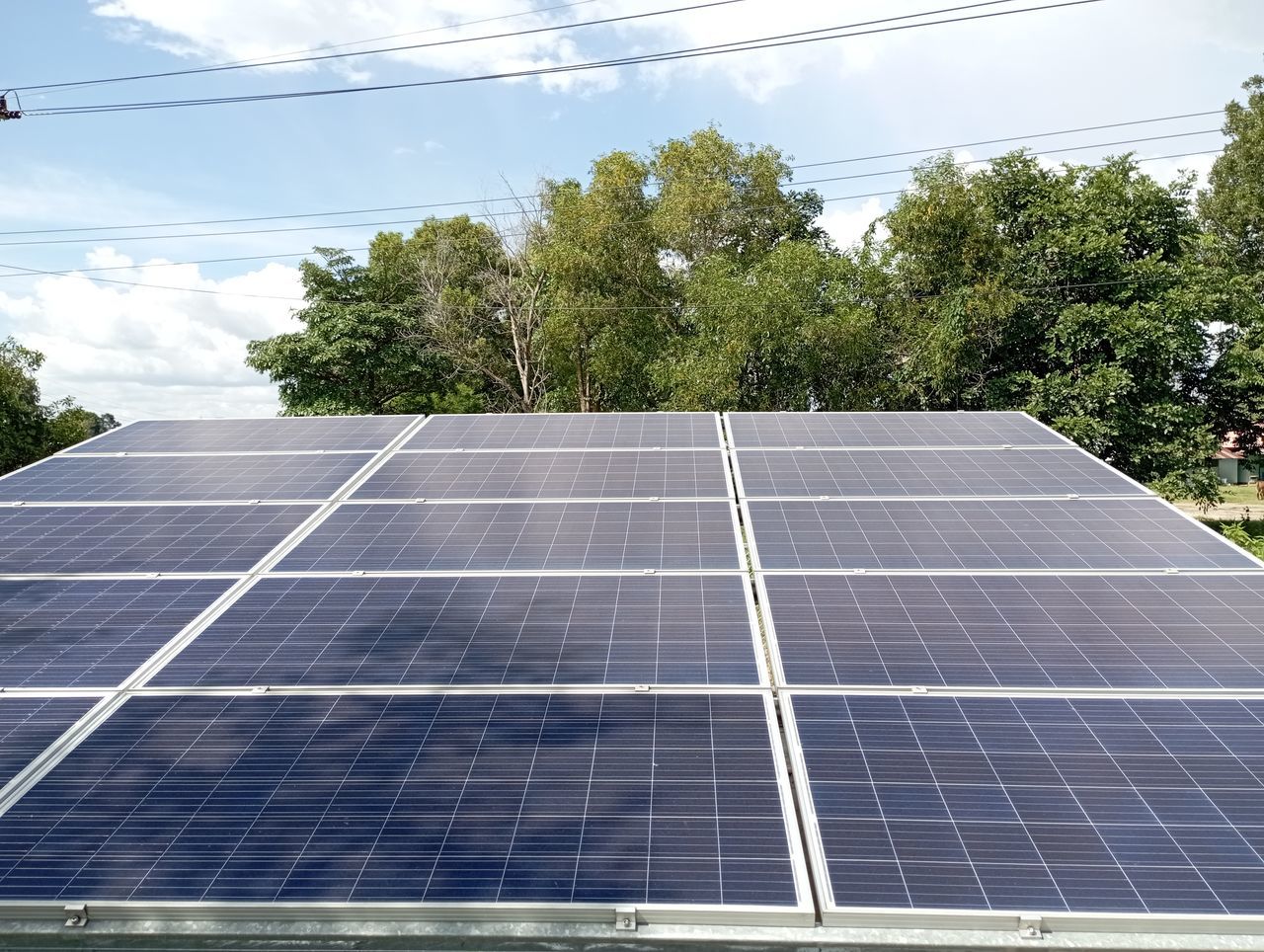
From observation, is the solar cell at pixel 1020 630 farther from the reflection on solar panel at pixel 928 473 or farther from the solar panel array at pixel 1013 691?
the reflection on solar panel at pixel 928 473

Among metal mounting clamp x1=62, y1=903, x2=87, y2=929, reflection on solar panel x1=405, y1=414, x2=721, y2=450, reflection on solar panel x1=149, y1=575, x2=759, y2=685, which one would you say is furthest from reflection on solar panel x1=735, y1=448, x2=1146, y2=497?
metal mounting clamp x1=62, y1=903, x2=87, y2=929

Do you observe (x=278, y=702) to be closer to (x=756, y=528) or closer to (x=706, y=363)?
(x=756, y=528)

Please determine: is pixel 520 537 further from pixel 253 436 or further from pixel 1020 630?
pixel 253 436

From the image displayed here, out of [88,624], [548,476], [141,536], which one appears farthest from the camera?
[548,476]

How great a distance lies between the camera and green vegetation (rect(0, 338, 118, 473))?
1204 inches

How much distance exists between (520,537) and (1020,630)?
4.61 meters

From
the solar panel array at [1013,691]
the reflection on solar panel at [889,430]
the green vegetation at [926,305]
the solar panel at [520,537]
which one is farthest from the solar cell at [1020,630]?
the green vegetation at [926,305]

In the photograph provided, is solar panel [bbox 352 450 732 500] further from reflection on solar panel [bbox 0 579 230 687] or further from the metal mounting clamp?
the metal mounting clamp

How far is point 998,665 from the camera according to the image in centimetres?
628

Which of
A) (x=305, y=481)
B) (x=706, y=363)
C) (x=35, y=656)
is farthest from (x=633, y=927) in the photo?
(x=706, y=363)

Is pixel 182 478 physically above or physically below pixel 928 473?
above

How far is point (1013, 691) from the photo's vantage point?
598cm

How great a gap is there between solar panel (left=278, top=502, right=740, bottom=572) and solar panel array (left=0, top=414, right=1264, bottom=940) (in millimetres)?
44

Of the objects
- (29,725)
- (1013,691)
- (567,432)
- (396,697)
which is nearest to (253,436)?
(567,432)
